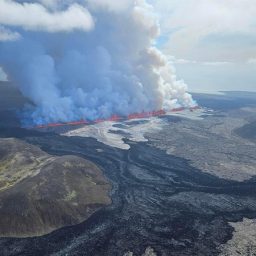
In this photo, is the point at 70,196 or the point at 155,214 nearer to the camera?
the point at 155,214

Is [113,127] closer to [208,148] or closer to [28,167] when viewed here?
[208,148]

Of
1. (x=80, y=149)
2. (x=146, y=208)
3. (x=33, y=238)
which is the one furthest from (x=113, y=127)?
(x=33, y=238)

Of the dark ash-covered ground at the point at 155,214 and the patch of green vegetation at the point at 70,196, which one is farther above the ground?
the patch of green vegetation at the point at 70,196

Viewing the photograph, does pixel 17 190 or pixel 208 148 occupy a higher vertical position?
pixel 17 190

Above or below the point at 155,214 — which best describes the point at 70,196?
above

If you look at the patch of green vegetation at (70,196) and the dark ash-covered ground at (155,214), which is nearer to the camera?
the dark ash-covered ground at (155,214)

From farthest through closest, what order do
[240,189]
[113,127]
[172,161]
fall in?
1. [113,127]
2. [172,161]
3. [240,189]

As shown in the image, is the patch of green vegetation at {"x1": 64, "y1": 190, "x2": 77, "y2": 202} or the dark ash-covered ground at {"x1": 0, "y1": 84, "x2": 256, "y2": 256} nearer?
the dark ash-covered ground at {"x1": 0, "y1": 84, "x2": 256, "y2": 256}

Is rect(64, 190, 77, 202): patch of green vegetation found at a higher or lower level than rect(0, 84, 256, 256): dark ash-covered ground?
higher
